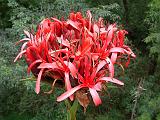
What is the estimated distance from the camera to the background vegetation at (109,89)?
12.0 ft

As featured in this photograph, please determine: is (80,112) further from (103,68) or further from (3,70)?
(103,68)

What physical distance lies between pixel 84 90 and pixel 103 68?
104mm

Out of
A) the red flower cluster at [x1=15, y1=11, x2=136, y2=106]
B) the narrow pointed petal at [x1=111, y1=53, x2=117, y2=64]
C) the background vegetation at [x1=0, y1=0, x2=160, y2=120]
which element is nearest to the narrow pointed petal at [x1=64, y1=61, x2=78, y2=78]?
the red flower cluster at [x1=15, y1=11, x2=136, y2=106]

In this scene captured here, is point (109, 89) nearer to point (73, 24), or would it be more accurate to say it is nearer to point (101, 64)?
point (73, 24)

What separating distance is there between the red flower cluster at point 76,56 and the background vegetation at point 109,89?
171 cm

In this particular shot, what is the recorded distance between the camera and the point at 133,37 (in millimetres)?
4742

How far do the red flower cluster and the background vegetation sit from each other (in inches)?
67.3

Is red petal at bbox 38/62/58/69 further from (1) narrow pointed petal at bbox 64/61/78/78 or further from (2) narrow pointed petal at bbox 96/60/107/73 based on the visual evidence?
(2) narrow pointed petal at bbox 96/60/107/73

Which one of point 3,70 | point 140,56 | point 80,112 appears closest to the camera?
point 3,70

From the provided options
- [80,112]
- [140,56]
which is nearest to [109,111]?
[80,112]

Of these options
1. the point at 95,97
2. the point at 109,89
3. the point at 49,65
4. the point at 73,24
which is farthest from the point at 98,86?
the point at 109,89

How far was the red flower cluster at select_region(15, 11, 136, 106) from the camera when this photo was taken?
1.43 m

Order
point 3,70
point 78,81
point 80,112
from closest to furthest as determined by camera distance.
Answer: point 78,81
point 3,70
point 80,112

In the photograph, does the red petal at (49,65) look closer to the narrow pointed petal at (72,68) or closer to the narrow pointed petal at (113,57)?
the narrow pointed petal at (72,68)
